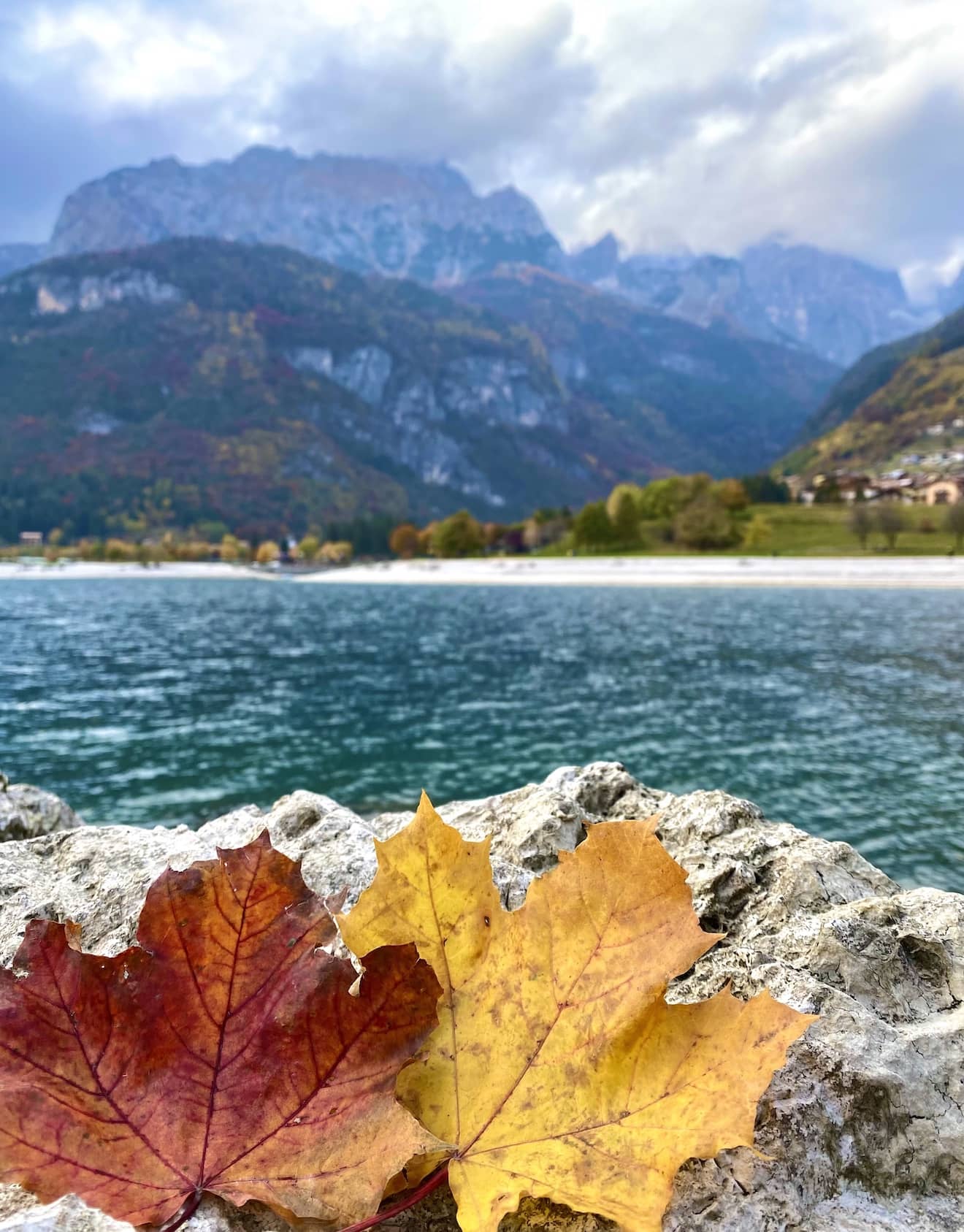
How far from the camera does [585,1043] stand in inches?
34.2

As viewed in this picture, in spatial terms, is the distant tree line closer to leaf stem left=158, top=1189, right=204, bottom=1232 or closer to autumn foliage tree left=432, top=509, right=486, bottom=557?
autumn foliage tree left=432, top=509, right=486, bottom=557

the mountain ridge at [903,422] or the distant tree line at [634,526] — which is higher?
the mountain ridge at [903,422]

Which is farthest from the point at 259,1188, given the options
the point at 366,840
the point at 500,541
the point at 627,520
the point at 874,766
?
the point at 500,541

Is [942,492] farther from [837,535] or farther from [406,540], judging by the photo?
[406,540]

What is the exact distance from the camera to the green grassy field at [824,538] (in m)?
85.1

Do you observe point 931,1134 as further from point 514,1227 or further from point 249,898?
point 249,898

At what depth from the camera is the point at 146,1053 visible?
0.86 m

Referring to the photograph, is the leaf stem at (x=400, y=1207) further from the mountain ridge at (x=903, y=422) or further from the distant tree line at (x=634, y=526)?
the mountain ridge at (x=903, y=422)

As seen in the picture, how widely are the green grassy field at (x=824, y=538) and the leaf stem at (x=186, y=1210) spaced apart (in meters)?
92.0

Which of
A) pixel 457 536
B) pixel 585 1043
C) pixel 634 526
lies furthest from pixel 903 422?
pixel 585 1043

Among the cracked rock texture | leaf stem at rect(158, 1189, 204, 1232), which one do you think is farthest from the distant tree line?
leaf stem at rect(158, 1189, 204, 1232)

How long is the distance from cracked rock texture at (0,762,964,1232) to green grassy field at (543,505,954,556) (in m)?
90.1

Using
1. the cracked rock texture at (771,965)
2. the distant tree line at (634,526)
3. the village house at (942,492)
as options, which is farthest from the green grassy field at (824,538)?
the cracked rock texture at (771,965)

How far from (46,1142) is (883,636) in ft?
107
